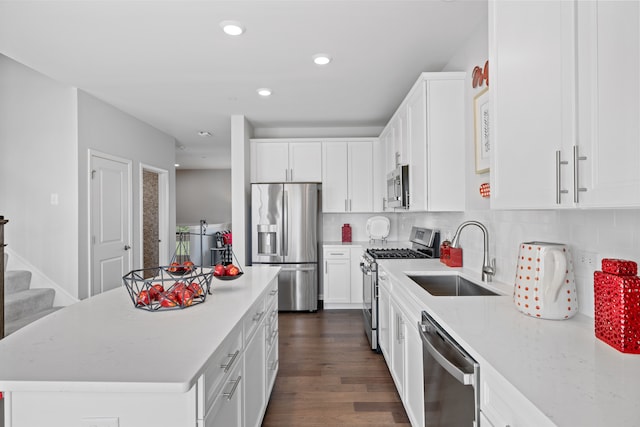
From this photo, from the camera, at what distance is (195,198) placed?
10.2 meters

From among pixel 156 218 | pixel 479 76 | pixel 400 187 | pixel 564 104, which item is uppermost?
pixel 479 76

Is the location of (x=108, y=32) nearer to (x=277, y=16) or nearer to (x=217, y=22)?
(x=217, y=22)

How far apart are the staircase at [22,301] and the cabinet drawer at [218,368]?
2.83m

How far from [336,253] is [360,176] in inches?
45.4

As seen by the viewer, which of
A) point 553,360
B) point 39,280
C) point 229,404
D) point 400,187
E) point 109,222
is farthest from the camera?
point 109,222

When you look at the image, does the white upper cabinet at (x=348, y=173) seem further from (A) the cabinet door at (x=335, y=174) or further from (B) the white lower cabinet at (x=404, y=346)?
(B) the white lower cabinet at (x=404, y=346)

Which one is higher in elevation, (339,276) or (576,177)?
(576,177)

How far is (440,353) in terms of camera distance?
1338 millimetres

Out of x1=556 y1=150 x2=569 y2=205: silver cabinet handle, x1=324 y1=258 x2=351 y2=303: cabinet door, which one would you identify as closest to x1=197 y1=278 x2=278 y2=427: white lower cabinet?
x1=556 y1=150 x2=569 y2=205: silver cabinet handle

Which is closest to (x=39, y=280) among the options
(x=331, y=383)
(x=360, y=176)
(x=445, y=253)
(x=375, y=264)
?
(x=331, y=383)

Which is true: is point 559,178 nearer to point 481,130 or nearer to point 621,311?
point 621,311

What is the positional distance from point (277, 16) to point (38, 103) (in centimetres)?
304

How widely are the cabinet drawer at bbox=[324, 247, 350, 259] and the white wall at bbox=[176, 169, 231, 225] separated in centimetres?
629

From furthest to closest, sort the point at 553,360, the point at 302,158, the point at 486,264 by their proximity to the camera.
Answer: the point at 302,158, the point at 486,264, the point at 553,360
